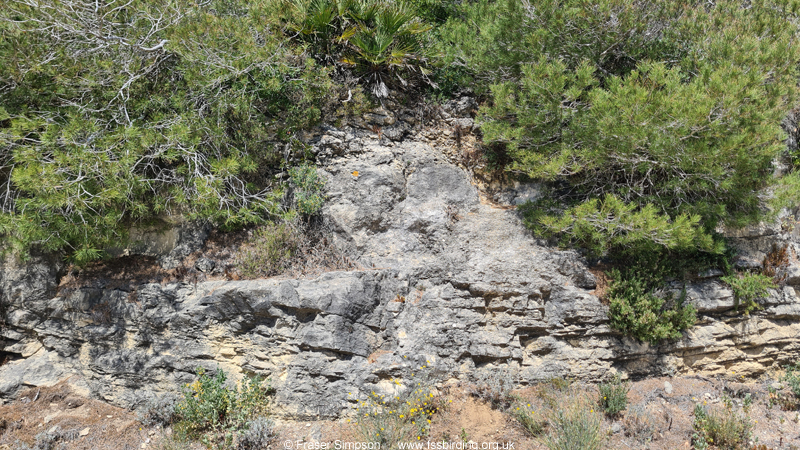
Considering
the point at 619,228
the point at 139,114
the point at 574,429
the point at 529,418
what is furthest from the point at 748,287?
the point at 139,114

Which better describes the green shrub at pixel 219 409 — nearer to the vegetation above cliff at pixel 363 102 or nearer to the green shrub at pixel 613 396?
the vegetation above cliff at pixel 363 102

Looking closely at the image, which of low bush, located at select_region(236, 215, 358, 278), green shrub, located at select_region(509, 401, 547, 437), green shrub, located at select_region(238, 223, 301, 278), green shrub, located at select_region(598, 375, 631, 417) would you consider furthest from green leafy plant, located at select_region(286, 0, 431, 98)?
green shrub, located at select_region(598, 375, 631, 417)

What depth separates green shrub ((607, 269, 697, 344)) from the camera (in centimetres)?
571

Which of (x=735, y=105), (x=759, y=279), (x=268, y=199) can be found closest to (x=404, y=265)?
(x=268, y=199)

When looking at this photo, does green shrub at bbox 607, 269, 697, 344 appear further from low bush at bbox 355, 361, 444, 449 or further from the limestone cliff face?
low bush at bbox 355, 361, 444, 449

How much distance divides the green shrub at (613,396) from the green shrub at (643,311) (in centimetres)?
70

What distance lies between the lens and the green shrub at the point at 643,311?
571 cm

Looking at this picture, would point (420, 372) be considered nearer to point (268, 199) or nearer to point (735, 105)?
point (268, 199)

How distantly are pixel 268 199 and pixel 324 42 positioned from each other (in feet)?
9.10

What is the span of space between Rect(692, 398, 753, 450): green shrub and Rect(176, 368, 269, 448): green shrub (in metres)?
5.39

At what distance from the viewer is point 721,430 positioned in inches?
197

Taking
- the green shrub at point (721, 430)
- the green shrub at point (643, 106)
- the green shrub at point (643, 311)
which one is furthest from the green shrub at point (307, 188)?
the green shrub at point (721, 430)

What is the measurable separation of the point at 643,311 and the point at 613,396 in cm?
120

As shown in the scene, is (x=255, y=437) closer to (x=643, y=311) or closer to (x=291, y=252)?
(x=291, y=252)
